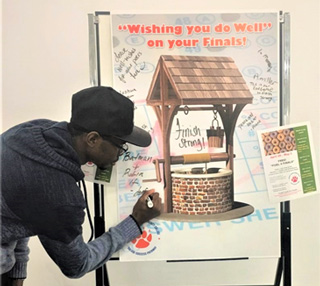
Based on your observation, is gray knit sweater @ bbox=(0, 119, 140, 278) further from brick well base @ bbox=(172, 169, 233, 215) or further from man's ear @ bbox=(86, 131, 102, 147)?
brick well base @ bbox=(172, 169, 233, 215)

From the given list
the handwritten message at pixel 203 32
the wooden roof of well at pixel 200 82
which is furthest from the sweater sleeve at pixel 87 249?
the handwritten message at pixel 203 32

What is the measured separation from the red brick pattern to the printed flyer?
151mm

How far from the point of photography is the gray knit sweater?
946mm

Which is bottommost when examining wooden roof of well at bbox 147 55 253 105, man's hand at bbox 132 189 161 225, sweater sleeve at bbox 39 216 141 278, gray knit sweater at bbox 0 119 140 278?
sweater sleeve at bbox 39 216 141 278

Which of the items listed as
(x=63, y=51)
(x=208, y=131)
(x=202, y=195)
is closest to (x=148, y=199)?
(x=202, y=195)

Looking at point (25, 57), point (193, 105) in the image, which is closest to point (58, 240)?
point (193, 105)

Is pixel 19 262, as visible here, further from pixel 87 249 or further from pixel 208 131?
pixel 208 131

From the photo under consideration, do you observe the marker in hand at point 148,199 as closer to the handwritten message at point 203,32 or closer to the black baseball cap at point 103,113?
the black baseball cap at point 103,113

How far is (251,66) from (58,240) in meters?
0.84

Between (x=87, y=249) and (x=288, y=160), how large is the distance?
0.73 m

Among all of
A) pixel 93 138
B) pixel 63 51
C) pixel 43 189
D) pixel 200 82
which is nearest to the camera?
pixel 43 189

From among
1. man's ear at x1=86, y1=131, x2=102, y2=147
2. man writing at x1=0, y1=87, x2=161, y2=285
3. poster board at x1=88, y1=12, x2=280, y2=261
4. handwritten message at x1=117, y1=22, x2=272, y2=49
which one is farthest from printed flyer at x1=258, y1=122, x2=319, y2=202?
man's ear at x1=86, y1=131, x2=102, y2=147

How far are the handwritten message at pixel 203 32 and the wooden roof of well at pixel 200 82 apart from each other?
0.05 m

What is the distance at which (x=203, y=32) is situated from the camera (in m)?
1.25
